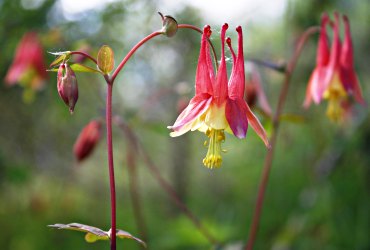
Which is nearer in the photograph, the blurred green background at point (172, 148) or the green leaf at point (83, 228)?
the green leaf at point (83, 228)

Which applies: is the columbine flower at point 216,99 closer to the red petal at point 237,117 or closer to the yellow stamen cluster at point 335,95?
the red petal at point 237,117

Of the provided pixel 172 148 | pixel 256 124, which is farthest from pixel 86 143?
pixel 172 148

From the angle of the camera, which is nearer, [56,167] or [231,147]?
[56,167]

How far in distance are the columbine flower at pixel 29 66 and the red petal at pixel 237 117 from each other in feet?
5.22

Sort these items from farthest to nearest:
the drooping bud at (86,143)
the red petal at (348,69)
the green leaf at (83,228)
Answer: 1. the drooping bud at (86,143)
2. the red petal at (348,69)
3. the green leaf at (83,228)

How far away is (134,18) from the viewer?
3.27 m

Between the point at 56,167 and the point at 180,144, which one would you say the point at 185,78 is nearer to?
the point at 180,144

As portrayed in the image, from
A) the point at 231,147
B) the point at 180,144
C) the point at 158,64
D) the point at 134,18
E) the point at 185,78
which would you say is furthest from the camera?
the point at 231,147

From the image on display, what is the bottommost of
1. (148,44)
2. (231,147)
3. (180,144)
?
(231,147)

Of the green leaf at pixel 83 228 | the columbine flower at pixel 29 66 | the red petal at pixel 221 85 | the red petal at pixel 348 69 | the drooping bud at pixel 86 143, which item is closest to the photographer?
the green leaf at pixel 83 228

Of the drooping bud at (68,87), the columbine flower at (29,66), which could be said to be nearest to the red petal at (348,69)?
the drooping bud at (68,87)

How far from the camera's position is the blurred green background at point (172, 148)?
2670 mm

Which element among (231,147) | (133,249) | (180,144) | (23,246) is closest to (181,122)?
(133,249)

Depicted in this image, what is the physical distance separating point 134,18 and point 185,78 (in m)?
1.29
